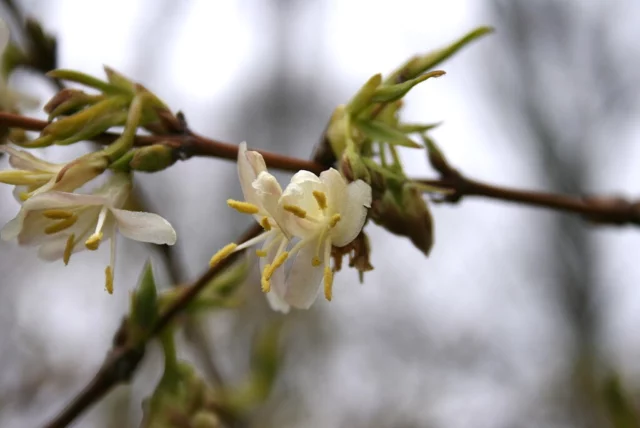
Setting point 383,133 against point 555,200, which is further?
point 555,200

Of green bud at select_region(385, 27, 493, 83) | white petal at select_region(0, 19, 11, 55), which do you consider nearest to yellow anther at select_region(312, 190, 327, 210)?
green bud at select_region(385, 27, 493, 83)

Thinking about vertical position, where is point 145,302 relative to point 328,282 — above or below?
below

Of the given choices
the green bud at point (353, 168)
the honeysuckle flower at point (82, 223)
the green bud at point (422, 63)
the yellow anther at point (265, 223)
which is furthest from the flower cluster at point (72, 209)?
the green bud at point (422, 63)

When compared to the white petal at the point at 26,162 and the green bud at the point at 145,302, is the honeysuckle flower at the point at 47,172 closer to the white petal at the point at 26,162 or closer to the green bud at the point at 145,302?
the white petal at the point at 26,162

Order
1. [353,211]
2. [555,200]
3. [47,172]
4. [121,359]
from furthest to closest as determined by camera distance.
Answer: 1. [555,200]
2. [121,359]
3. [47,172]
4. [353,211]

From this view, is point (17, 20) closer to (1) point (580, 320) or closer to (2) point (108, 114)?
(2) point (108, 114)

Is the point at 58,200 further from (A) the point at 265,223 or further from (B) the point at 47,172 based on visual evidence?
(A) the point at 265,223

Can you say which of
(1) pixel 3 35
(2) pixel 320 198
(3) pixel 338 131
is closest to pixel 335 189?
(2) pixel 320 198
